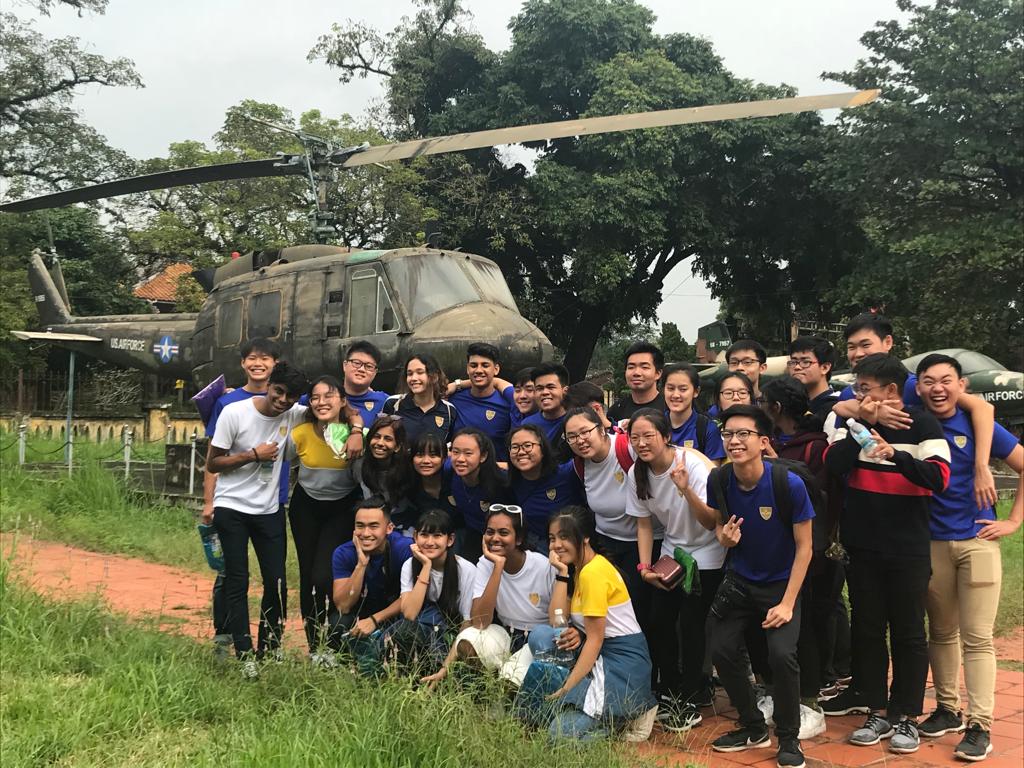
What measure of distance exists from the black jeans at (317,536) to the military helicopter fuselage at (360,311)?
3.96 m

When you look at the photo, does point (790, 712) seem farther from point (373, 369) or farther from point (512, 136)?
point (512, 136)

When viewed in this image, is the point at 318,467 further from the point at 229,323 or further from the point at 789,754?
the point at 229,323

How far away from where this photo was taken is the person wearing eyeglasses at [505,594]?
401 cm

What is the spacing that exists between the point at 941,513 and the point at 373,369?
3.03m

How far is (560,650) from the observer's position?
3932 millimetres

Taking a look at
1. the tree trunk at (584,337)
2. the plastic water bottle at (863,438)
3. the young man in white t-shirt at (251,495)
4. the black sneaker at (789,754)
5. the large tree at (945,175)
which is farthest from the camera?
the tree trunk at (584,337)

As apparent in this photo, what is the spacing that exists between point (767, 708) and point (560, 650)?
1200mm

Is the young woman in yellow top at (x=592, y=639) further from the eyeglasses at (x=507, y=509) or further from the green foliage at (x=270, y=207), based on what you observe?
the green foliage at (x=270, y=207)

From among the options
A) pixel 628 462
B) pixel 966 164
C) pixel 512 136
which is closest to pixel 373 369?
pixel 628 462

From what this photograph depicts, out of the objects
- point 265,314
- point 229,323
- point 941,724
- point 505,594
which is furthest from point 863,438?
point 229,323

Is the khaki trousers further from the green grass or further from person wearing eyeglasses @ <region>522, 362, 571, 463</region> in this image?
person wearing eyeglasses @ <region>522, 362, 571, 463</region>

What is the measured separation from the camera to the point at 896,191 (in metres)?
21.9

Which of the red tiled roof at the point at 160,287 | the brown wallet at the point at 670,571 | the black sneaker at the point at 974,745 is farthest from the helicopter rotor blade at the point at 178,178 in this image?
the red tiled roof at the point at 160,287

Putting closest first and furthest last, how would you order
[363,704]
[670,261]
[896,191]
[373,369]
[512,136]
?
[363,704]
[373,369]
[512,136]
[896,191]
[670,261]
